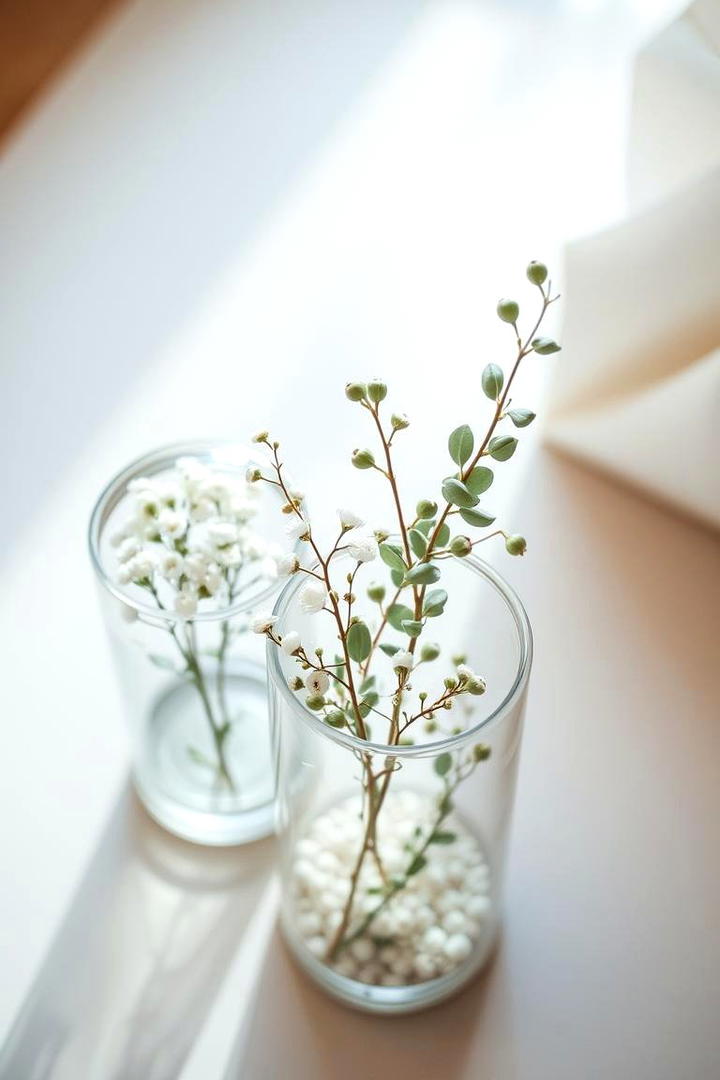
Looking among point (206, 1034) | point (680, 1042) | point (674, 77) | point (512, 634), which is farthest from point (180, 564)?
point (674, 77)

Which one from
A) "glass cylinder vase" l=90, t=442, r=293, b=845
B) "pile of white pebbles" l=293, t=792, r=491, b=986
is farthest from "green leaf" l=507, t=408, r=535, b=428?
"pile of white pebbles" l=293, t=792, r=491, b=986

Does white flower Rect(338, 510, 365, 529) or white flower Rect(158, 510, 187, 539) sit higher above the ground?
white flower Rect(338, 510, 365, 529)

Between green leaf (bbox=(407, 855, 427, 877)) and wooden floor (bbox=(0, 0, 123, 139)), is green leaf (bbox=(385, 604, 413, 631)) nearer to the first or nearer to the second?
green leaf (bbox=(407, 855, 427, 877))

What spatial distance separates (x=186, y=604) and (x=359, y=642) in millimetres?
123

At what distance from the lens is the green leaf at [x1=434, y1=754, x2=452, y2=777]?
26.1 inches

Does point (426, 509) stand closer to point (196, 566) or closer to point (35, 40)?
point (196, 566)

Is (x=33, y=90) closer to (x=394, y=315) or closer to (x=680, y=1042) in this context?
(x=394, y=315)

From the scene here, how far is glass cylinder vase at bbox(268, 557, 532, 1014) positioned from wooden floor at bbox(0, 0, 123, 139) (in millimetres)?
840

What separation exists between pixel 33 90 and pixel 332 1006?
40.7 inches

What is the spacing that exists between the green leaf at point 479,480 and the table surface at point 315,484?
1.19 feet

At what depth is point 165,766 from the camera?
2.78ft

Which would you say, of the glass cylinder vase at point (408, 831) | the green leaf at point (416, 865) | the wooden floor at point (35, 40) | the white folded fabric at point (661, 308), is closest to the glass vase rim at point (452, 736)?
the glass cylinder vase at point (408, 831)

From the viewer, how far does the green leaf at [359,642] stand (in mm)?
596

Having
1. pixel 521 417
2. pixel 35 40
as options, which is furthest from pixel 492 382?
pixel 35 40
